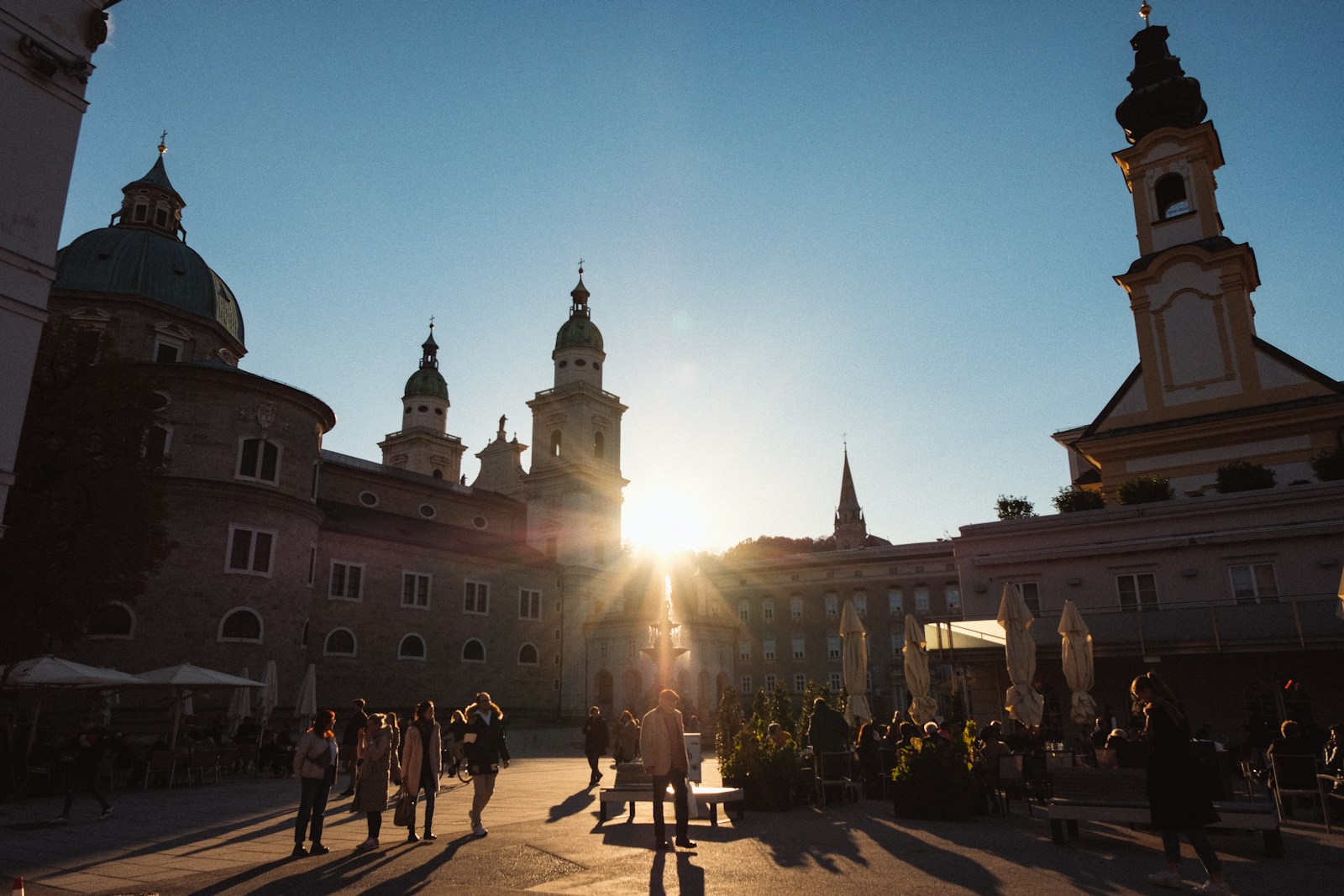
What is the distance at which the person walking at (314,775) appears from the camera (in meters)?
9.59

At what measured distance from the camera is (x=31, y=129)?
35.5ft

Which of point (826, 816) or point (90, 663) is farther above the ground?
point (90, 663)

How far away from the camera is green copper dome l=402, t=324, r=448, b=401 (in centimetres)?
6906

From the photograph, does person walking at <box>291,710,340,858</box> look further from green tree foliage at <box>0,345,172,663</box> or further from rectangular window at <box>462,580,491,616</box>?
rectangular window at <box>462,580,491,616</box>

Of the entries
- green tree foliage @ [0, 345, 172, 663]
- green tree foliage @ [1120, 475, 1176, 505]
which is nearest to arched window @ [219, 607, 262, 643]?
green tree foliage @ [0, 345, 172, 663]

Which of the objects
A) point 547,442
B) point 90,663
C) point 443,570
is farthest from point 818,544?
point 90,663

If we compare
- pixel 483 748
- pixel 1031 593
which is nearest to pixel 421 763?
pixel 483 748

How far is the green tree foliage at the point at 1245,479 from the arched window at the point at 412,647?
3429 centimetres

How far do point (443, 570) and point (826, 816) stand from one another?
34.6 metres

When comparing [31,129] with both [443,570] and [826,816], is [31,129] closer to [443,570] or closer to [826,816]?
[826,816]

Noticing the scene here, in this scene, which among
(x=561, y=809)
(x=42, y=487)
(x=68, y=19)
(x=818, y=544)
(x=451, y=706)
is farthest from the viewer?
(x=818, y=544)

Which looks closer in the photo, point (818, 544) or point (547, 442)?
point (547, 442)

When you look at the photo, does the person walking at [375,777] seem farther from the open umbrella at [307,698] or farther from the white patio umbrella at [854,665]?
the open umbrella at [307,698]

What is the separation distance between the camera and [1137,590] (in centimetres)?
2472
